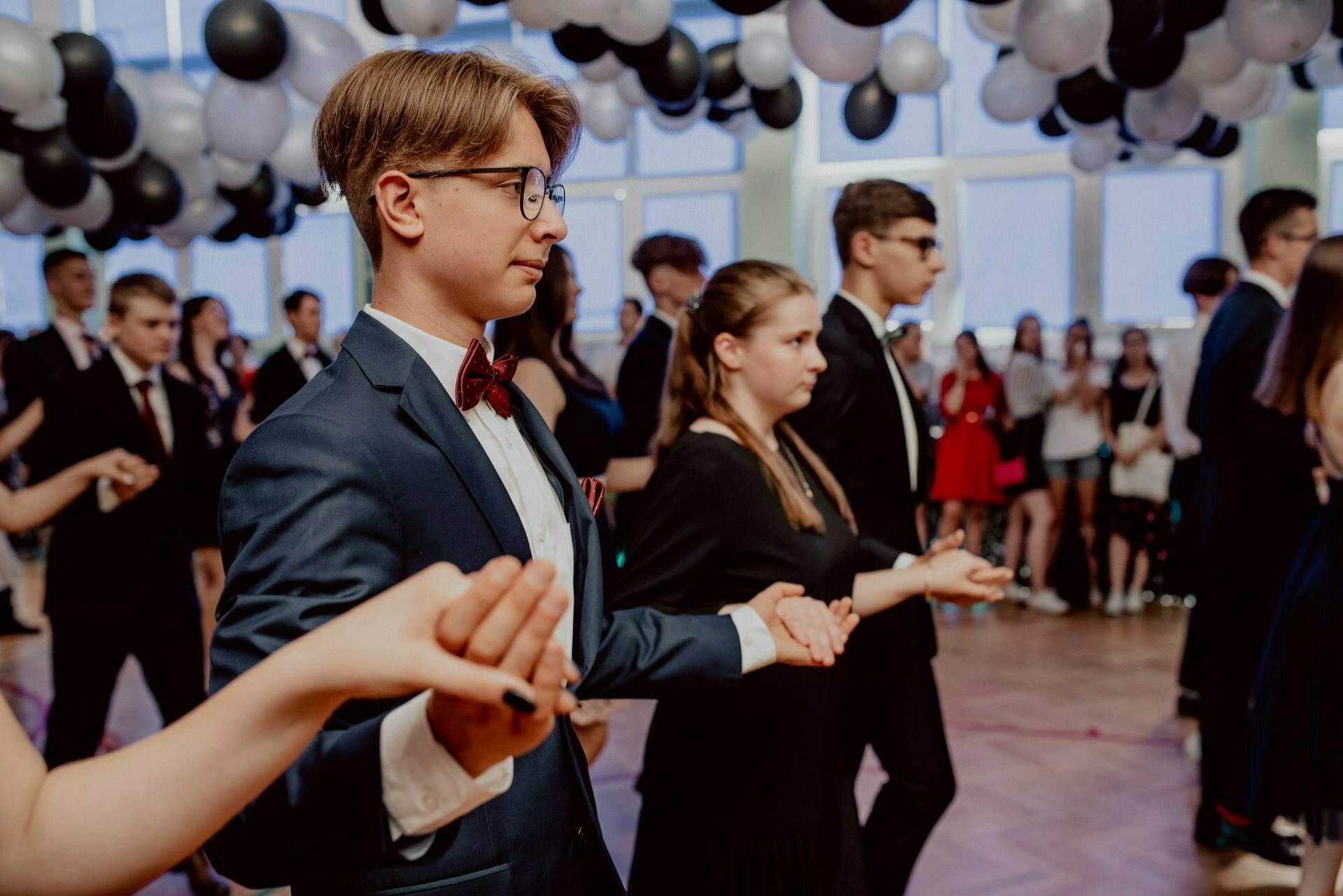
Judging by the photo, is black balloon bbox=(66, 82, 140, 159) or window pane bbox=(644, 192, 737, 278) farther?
window pane bbox=(644, 192, 737, 278)

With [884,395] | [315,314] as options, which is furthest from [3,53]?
[884,395]

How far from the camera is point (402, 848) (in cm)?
81

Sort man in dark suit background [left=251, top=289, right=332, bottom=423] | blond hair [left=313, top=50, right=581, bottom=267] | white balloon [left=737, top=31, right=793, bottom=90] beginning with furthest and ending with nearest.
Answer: white balloon [left=737, top=31, right=793, bottom=90], man in dark suit background [left=251, top=289, right=332, bottom=423], blond hair [left=313, top=50, right=581, bottom=267]

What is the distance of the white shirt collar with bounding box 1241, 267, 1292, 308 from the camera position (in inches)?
122

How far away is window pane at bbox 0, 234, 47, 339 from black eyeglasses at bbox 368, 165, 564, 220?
12.0 m

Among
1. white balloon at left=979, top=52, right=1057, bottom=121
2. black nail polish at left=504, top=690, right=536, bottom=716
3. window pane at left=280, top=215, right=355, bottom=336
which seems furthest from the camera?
window pane at left=280, top=215, right=355, bottom=336

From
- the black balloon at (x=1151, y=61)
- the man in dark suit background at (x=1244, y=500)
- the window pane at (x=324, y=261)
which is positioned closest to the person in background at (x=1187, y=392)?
the black balloon at (x=1151, y=61)

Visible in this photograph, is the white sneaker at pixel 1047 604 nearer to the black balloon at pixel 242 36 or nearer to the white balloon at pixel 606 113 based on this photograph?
the white balloon at pixel 606 113

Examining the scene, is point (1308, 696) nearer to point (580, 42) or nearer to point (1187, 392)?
point (1187, 392)

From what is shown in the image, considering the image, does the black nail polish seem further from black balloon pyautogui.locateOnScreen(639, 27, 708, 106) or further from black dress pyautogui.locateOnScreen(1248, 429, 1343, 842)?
black balloon pyautogui.locateOnScreen(639, 27, 708, 106)

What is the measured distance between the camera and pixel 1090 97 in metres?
4.43

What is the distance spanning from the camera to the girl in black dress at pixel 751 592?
1.73 metres

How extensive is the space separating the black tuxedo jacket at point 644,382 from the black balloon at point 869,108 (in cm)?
199

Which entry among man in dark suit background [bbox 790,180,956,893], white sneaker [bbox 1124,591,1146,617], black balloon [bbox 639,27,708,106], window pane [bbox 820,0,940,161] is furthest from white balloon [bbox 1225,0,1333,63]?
window pane [bbox 820,0,940,161]
